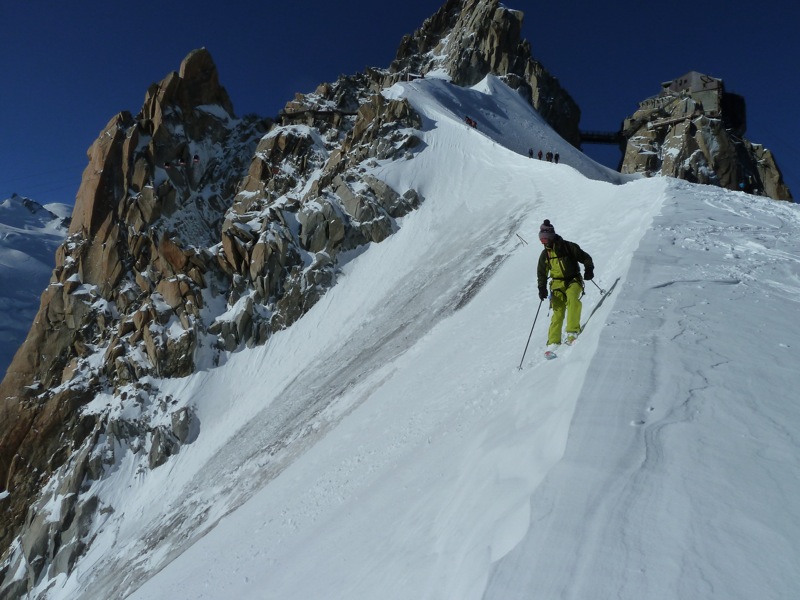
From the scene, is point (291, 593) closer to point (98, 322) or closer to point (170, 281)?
point (170, 281)

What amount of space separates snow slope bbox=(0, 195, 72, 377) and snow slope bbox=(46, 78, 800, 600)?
90905 mm

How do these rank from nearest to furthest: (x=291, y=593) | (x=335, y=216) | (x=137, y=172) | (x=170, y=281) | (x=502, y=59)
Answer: (x=291, y=593) < (x=335, y=216) < (x=170, y=281) < (x=137, y=172) < (x=502, y=59)

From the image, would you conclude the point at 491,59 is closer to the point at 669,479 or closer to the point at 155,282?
the point at 155,282

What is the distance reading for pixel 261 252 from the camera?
106 ft

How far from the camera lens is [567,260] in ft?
26.2

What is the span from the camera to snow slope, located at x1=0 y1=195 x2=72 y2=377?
91188mm

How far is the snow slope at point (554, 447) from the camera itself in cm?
327

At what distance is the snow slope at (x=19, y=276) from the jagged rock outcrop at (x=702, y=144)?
99397 mm

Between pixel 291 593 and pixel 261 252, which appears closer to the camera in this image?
pixel 291 593

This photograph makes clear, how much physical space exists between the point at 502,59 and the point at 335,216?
126 feet

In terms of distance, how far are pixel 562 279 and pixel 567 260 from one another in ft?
1.05

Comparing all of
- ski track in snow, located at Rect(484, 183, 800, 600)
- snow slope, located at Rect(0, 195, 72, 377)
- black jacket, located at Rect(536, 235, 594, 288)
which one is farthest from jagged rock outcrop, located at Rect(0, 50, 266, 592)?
snow slope, located at Rect(0, 195, 72, 377)

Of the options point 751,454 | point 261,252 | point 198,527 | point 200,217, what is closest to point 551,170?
point 261,252

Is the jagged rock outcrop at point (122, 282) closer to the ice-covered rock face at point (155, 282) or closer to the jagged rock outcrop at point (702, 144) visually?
the ice-covered rock face at point (155, 282)
